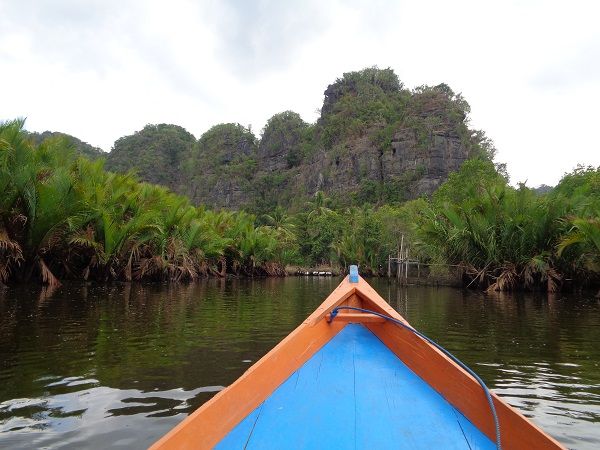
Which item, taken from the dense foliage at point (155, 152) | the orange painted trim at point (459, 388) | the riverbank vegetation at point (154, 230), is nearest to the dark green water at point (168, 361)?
the orange painted trim at point (459, 388)

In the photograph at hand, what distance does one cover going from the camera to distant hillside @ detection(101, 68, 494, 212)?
48.8 metres

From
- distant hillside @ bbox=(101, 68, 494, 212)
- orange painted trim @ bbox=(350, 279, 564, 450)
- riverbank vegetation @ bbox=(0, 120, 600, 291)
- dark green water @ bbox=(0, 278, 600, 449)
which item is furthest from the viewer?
distant hillside @ bbox=(101, 68, 494, 212)

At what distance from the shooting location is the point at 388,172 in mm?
50625

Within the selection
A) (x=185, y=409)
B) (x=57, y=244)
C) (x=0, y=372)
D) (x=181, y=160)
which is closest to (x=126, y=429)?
(x=185, y=409)

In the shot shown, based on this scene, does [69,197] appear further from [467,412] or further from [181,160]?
[181,160]

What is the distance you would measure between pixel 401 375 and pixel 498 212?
14.7 metres

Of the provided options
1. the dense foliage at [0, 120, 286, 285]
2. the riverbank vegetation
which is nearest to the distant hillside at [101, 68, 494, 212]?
the riverbank vegetation

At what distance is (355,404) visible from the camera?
2156 mm

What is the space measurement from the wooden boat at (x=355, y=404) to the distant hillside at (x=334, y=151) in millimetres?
45807

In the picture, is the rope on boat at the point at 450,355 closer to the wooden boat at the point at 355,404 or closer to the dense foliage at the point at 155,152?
the wooden boat at the point at 355,404

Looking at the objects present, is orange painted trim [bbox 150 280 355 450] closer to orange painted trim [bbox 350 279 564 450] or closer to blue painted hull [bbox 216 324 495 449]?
blue painted hull [bbox 216 324 495 449]

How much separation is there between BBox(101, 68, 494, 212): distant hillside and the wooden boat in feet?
150

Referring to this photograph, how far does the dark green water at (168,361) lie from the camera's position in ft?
9.12

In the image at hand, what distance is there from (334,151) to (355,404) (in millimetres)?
55065
